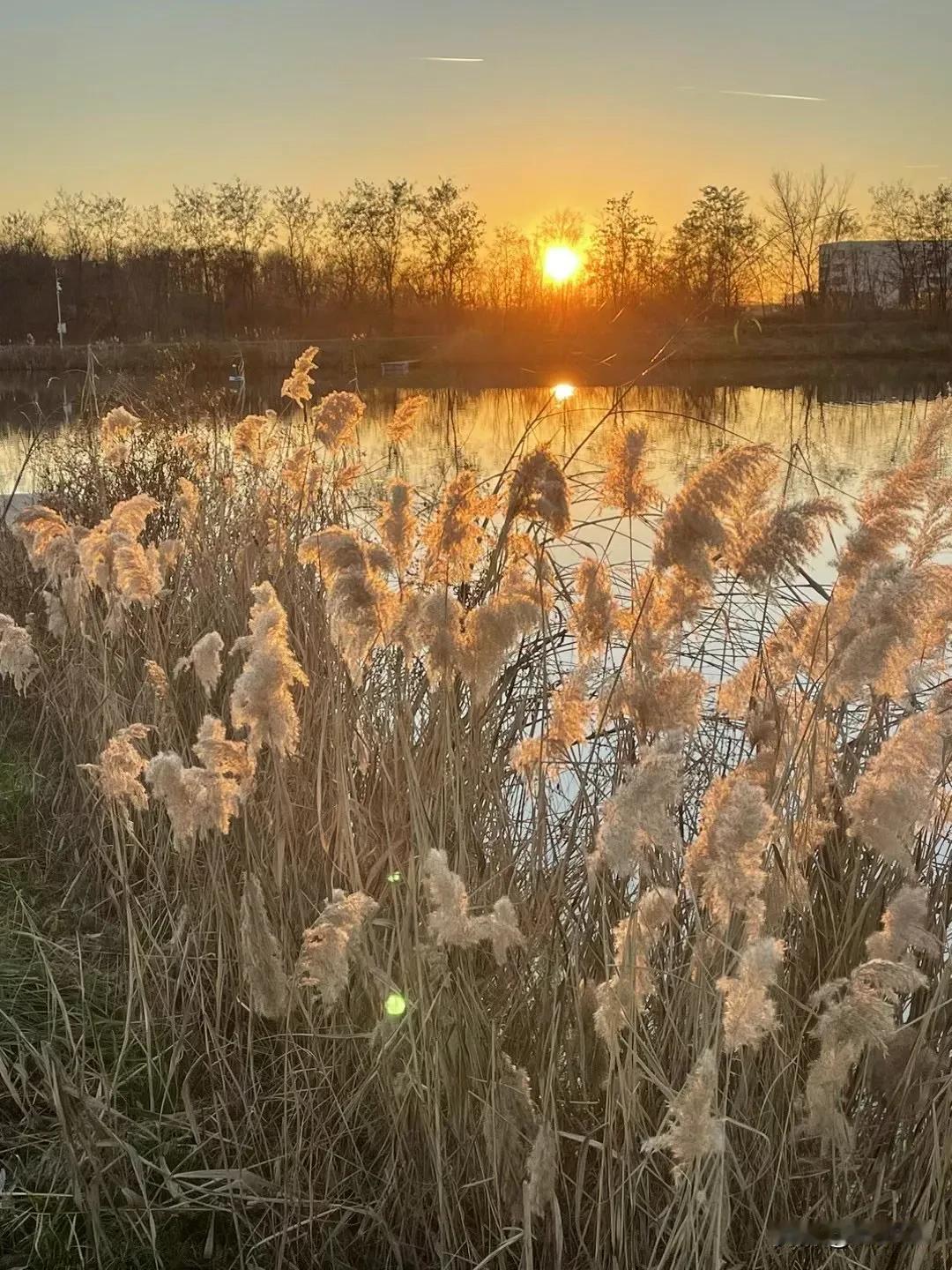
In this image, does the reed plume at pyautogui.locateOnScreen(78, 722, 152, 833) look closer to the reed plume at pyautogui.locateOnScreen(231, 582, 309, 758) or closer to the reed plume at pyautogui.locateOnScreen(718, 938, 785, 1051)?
the reed plume at pyautogui.locateOnScreen(231, 582, 309, 758)

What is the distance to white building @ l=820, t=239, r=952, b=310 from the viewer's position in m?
42.9

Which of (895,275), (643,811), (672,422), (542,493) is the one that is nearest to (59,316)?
(672,422)

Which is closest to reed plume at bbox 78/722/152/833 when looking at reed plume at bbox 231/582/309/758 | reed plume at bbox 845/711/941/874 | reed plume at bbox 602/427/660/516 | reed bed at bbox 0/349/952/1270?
reed bed at bbox 0/349/952/1270

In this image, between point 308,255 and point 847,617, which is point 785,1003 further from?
point 308,255

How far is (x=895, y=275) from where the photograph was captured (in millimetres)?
44562

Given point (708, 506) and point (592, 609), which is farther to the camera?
point (592, 609)

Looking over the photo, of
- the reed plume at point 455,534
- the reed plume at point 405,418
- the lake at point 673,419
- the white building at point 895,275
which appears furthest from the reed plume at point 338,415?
the white building at point 895,275

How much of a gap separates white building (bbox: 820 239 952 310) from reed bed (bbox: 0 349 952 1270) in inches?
1701

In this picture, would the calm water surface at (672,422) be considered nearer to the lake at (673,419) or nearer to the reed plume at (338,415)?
the lake at (673,419)

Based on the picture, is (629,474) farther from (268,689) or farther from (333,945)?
(333,945)

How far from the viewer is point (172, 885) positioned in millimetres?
3229

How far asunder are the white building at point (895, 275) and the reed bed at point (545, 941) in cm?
4321

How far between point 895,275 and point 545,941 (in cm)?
4750

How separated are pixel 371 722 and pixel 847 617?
138cm
